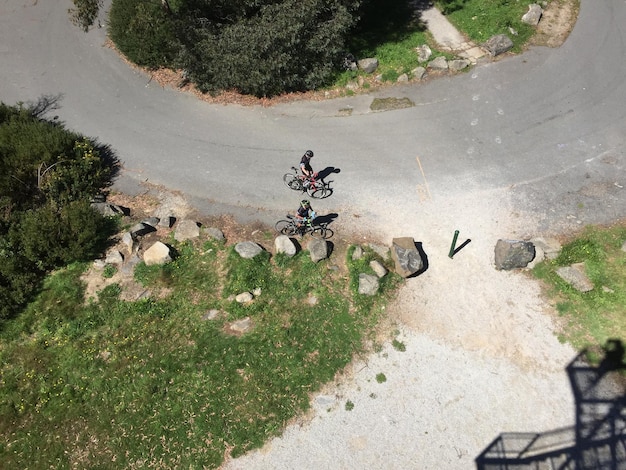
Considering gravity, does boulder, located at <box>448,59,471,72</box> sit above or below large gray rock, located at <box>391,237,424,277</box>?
above

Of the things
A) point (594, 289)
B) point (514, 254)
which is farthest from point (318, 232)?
point (594, 289)

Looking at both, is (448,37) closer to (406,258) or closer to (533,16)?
(533,16)

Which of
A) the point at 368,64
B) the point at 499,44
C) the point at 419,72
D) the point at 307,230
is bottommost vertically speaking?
the point at 307,230

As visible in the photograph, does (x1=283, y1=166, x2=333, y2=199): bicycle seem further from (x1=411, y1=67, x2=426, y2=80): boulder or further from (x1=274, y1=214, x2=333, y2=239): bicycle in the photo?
(x1=411, y1=67, x2=426, y2=80): boulder

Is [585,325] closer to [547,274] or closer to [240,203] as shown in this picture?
[547,274]

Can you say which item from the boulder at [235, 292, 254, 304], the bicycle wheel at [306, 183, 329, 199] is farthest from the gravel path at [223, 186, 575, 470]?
the bicycle wheel at [306, 183, 329, 199]

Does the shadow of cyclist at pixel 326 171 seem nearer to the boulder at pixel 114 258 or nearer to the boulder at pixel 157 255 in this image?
the boulder at pixel 157 255

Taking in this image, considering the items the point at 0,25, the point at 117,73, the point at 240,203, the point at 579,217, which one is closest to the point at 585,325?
the point at 579,217
